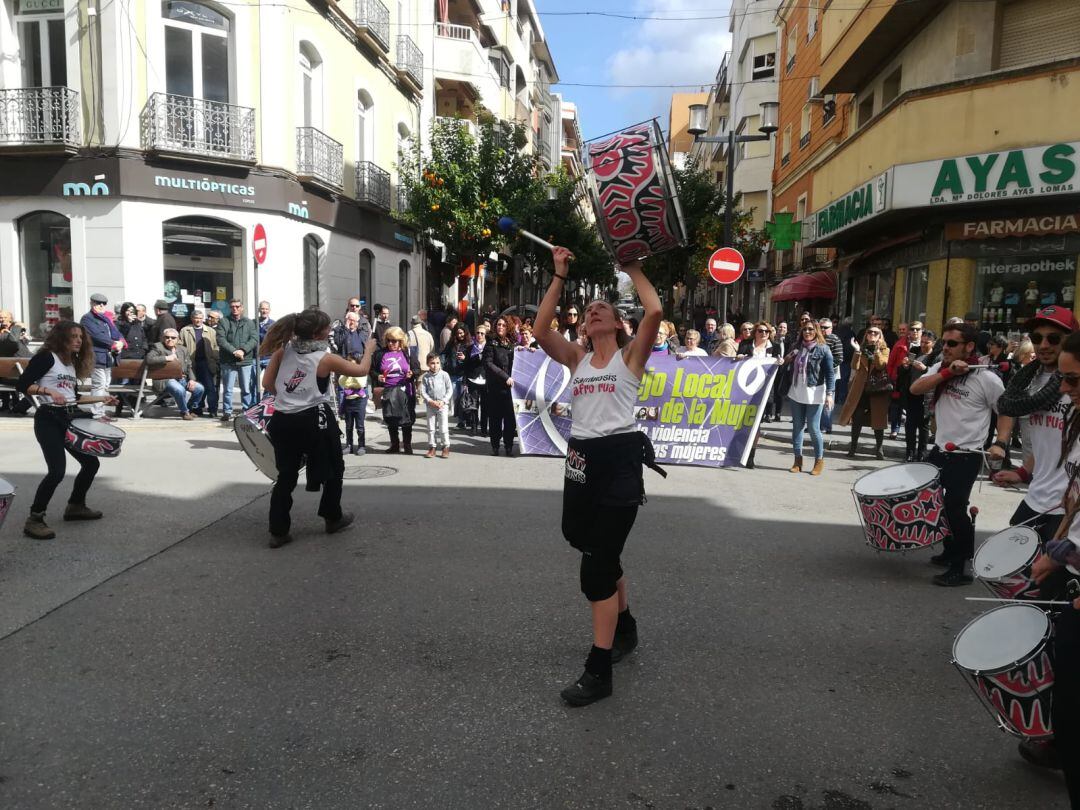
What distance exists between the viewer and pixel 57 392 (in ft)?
20.1

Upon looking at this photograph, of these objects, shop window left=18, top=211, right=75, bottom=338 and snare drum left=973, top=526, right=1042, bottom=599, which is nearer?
snare drum left=973, top=526, right=1042, bottom=599

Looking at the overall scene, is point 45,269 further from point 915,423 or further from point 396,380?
point 915,423

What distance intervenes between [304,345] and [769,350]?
7.70 metres

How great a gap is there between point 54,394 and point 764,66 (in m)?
35.9

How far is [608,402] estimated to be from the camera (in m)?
3.78

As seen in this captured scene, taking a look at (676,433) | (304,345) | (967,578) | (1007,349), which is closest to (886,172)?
(1007,349)

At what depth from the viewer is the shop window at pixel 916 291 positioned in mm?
16469

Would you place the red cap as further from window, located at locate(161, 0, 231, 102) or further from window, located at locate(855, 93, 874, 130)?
window, located at locate(855, 93, 874, 130)

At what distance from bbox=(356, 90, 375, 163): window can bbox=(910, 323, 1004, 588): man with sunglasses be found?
64.2 ft

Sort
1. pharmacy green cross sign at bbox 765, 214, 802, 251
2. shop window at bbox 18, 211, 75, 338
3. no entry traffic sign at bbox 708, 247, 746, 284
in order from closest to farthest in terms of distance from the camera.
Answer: no entry traffic sign at bbox 708, 247, 746, 284, shop window at bbox 18, 211, 75, 338, pharmacy green cross sign at bbox 765, 214, 802, 251

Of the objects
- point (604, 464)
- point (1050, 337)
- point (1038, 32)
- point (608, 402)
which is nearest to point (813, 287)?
point (1038, 32)

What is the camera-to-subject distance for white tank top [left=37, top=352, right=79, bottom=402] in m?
6.16

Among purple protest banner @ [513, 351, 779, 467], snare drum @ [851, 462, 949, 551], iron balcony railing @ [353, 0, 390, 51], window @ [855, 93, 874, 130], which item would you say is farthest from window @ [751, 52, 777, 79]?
snare drum @ [851, 462, 949, 551]

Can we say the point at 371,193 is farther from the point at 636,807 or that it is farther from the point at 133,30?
the point at 636,807
